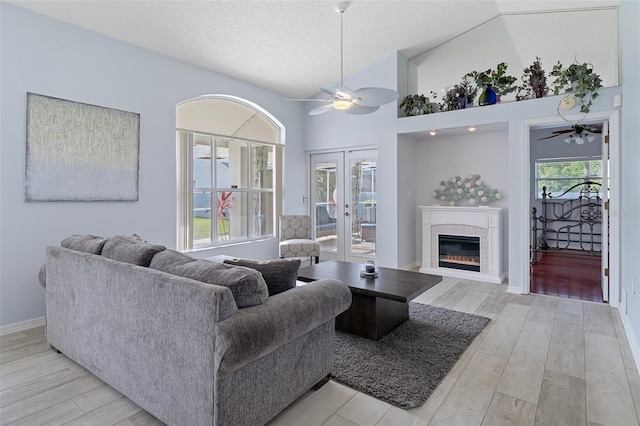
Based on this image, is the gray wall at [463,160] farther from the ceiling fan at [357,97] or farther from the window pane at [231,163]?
the window pane at [231,163]

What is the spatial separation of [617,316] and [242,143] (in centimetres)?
526

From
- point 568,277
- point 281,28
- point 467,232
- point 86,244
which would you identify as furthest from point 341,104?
point 568,277

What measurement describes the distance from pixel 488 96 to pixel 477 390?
380 centimetres

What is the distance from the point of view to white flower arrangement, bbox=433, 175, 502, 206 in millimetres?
A: 5316

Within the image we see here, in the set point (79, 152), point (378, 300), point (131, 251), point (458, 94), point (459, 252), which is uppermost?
point (458, 94)

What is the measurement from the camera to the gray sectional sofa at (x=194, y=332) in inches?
61.6

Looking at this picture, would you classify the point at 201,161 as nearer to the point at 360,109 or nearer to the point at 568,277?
the point at 360,109

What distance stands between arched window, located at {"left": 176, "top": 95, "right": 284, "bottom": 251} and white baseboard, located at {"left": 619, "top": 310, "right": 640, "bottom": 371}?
4.73 m

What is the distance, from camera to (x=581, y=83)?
149 inches

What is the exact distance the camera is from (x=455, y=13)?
462cm

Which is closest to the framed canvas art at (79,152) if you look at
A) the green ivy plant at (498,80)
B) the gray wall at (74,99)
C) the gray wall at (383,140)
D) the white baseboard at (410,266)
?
the gray wall at (74,99)

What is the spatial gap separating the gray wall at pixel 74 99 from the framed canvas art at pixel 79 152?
0.08 metres

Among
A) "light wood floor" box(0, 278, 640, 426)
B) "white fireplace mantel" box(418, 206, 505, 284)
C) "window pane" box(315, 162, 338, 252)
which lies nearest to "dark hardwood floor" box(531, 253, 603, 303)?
"white fireplace mantel" box(418, 206, 505, 284)

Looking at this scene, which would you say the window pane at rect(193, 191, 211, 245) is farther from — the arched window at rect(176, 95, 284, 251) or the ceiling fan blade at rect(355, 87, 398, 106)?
the ceiling fan blade at rect(355, 87, 398, 106)
